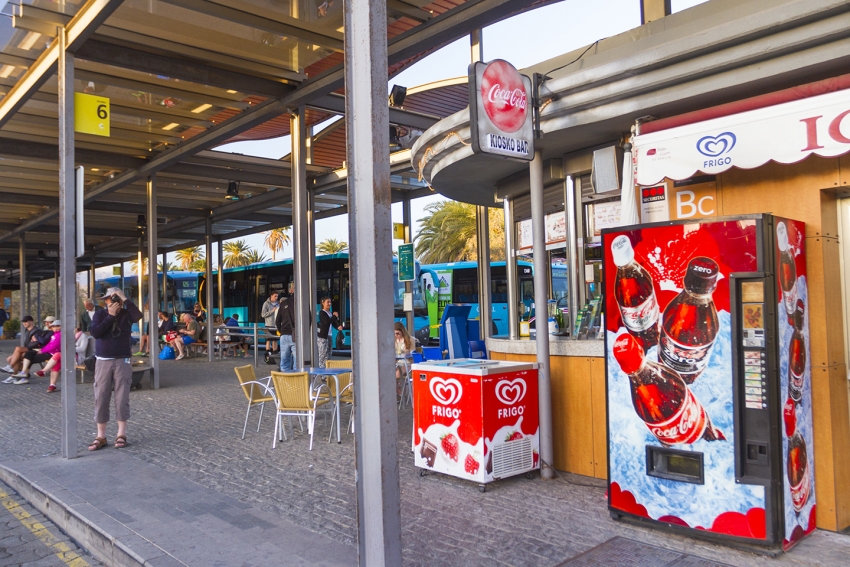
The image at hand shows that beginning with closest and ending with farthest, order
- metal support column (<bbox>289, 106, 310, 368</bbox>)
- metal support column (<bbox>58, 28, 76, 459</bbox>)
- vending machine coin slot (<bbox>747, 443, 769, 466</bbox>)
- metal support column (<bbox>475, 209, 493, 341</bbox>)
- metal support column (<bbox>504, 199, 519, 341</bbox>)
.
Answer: vending machine coin slot (<bbox>747, 443, 769, 466</bbox>) → metal support column (<bbox>58, 28, 76, 459</bbox>) → metal support column (<bbox>504, 199, 519, 341</bbox>) → metal support column (<bbox>289, 106, 310, 368</bbox>) → metal support column (<bbox>475, 209, 493, 341</bbox>)

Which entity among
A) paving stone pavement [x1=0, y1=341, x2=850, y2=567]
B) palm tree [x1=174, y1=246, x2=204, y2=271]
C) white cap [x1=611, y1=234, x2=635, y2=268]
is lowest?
paving stone pavement [x1=0, y1=341, x2=850, y2=567]

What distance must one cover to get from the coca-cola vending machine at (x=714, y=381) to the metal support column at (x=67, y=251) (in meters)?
5.55

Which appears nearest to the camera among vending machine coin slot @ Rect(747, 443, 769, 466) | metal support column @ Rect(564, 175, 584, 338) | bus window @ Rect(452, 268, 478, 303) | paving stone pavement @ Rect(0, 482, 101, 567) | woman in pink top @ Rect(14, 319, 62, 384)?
vending machine coin slot @ Rect(747, 443, 769, 466)

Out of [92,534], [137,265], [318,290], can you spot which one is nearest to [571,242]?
[92,534]

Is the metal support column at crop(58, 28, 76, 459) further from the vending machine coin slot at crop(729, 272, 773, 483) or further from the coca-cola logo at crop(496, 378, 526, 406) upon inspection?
the vending machine coin slot at crop(729, 272, 773, 483)

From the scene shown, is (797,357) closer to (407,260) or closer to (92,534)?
(92,534)

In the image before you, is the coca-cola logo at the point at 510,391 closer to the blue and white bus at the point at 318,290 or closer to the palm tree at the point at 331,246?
the blue and white bus at the point at 318,290

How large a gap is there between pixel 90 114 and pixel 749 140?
6986mm

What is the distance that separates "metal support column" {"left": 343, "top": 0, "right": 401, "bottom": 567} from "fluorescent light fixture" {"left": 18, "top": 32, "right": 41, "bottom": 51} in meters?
6.63

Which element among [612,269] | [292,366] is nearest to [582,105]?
[612,269]

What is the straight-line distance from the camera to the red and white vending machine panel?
5.40 meters

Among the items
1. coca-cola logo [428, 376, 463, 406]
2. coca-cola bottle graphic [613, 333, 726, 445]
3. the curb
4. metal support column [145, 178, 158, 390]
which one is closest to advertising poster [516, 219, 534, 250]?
coca-cola logo [428, 376, 463, 406]

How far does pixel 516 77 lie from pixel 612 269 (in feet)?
5.87

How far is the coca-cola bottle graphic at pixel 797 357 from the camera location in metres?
4.15
